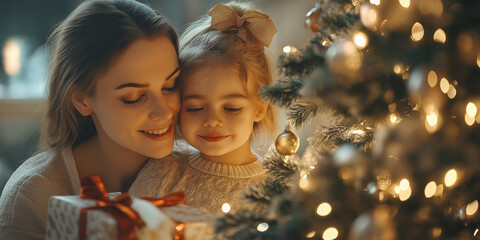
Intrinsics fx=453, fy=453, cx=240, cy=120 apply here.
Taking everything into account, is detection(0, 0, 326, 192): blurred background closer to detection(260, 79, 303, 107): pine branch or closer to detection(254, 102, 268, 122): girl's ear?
detection(254, 102, 268, 122): girl's ear

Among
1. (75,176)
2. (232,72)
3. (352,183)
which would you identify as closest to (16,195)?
(75,176)

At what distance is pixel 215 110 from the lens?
1155mm

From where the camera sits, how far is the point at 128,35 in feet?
3.67

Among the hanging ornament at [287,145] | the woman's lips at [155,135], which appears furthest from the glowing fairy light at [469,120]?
the woman's lips at [155,135]

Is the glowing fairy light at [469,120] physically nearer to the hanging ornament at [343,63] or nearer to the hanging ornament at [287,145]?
the hanging ornament at [343,63]

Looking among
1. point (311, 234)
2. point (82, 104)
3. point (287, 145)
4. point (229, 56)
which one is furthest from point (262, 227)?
point (82, 104)

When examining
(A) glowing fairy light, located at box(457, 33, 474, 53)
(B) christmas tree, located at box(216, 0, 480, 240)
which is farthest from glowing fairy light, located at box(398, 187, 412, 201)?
(A) glowing fairy light, located at box(457, 33, 474, 53)

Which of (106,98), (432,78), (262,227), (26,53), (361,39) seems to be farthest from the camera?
(26,53)

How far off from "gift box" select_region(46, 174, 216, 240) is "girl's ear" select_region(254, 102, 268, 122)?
44 cm

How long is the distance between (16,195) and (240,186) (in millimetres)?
578

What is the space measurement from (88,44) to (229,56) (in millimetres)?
355

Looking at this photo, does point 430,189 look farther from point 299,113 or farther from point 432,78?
→ point 299,113

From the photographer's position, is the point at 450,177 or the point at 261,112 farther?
the point at 261,112

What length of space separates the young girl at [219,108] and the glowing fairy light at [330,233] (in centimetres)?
41
